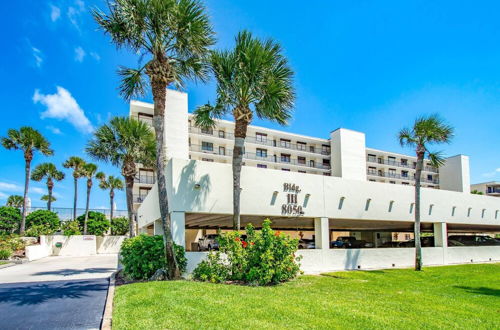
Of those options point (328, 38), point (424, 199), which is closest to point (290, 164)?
point (424, 199)

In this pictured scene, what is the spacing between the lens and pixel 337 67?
19.7 metres

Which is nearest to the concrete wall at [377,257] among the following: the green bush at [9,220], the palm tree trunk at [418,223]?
the palm tree trunk at [418,223]

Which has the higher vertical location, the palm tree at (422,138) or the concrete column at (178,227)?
the palm tree at (422,138)

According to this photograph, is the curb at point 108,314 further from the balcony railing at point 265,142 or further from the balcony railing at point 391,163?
the balcony railing at point 391,163

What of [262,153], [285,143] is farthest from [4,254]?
[285,143]

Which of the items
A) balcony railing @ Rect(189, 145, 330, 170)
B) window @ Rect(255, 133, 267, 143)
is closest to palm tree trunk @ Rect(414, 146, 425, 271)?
balcony railing @ Rect(189, 145, 330, 170)

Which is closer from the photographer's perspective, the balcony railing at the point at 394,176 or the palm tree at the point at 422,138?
the palm tree at the point at 422,138

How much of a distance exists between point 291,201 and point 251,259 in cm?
481

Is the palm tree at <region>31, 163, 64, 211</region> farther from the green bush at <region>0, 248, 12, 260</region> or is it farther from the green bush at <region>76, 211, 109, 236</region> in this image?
the green bush at <region>0, 248, 12, 260</region>

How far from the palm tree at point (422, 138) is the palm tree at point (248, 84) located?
8635 millimetres

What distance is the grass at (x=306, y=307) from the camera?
6824mm

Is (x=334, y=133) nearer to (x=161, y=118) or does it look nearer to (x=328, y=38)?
(x=328, y=38)

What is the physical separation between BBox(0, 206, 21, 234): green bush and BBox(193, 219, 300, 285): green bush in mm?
41313

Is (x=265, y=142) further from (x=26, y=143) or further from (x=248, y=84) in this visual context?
(x=248, y=84)
